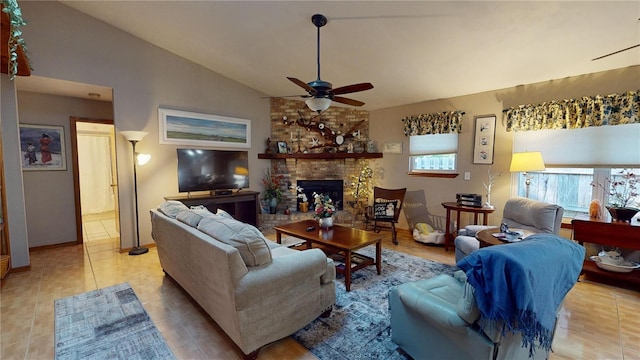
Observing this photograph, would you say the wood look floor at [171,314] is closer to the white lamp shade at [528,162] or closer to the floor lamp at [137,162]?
the floor lamp at [137,162]

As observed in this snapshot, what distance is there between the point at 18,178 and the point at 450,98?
20.5 feet

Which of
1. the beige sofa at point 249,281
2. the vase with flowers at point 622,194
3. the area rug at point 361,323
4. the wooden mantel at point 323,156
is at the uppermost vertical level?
the wooden mantel at point 323,156

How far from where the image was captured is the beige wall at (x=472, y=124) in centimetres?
335

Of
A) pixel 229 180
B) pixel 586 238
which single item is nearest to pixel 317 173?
pixel 229 180

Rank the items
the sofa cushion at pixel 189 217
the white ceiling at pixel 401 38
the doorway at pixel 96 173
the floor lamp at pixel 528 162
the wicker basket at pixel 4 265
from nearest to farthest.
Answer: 1. the sofa cushion at pixel 189 217
2. the white ceiling at pixel 401 38
3. the wicker basket at pixel 4 265
4. the floor lamp at pixel 528 162
5. the doorway at pixel 96 173

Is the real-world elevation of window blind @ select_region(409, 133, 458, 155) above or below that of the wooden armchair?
above

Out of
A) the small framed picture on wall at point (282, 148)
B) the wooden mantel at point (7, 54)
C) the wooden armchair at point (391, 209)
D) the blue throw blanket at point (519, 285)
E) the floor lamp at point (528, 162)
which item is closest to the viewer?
the blue throw blanket at point (519, 285)

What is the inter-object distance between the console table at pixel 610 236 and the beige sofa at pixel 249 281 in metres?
3.01

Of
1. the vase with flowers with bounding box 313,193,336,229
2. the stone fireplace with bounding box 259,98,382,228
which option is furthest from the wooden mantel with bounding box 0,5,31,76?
the stone fireplace with bounding box 259,98,382,228

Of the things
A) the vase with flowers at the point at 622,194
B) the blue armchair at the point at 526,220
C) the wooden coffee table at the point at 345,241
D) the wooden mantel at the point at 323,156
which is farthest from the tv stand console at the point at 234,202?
the vase with flowers at the point at 622,194

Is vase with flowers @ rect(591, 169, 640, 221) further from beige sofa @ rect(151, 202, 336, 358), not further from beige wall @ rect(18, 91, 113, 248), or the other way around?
beige wall @ rect(18, 91, 113, 248)

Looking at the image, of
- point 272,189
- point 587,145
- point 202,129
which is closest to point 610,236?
point 587,145

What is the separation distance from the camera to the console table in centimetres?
286

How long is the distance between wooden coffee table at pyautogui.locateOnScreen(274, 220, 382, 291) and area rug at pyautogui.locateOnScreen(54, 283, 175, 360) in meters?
1.69
